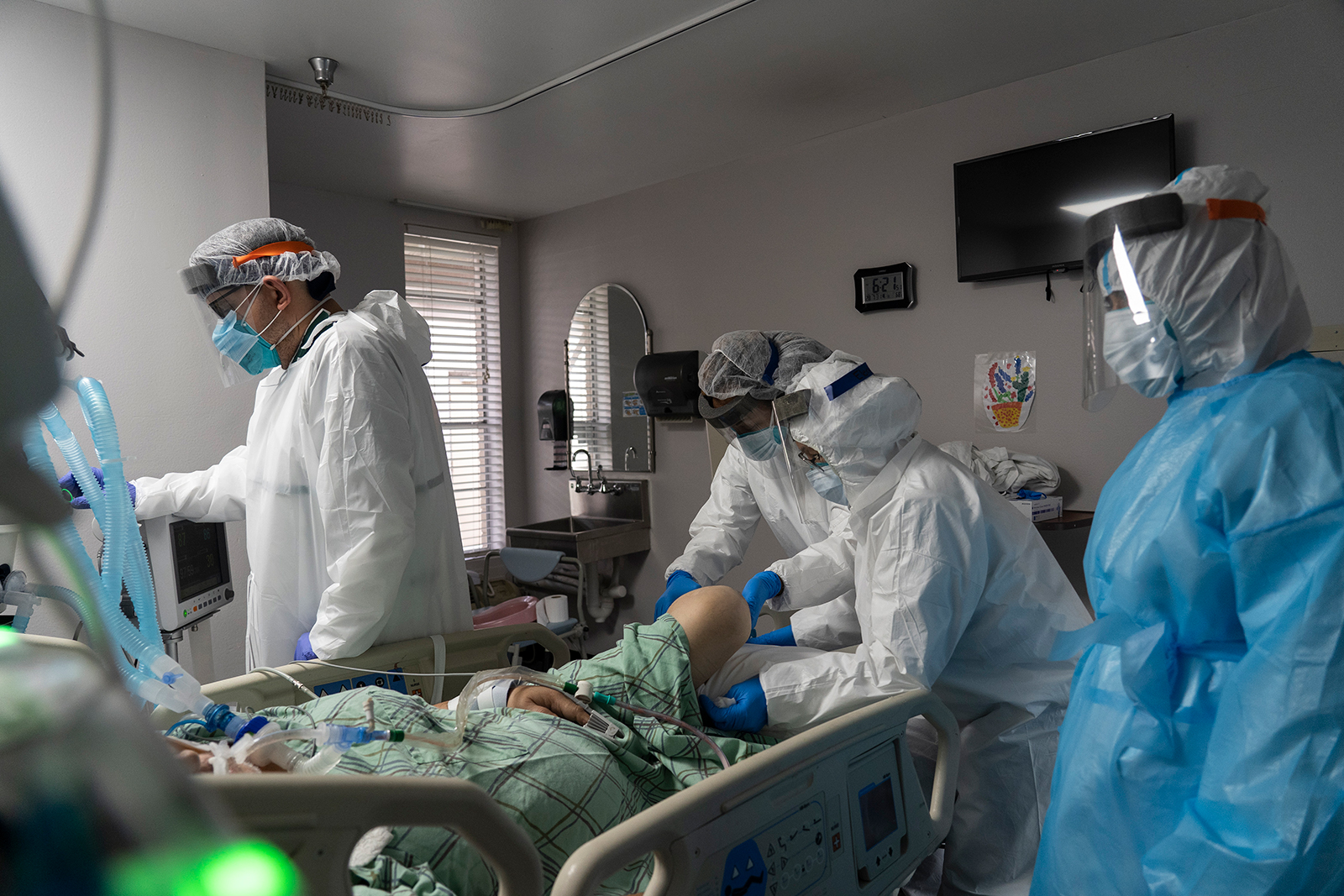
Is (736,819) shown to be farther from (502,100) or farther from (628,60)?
(502,100)

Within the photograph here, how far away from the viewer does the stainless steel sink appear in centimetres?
385

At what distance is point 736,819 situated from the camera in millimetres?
1084

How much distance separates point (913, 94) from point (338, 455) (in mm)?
2502

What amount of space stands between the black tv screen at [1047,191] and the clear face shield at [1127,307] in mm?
1548

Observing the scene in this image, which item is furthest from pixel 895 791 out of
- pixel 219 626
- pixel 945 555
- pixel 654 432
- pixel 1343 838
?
pixel 654 432

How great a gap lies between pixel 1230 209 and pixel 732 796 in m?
1.06

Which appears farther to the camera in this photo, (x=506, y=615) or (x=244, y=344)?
(x=506, y=615)

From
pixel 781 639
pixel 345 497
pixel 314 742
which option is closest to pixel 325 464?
pixel 345 497

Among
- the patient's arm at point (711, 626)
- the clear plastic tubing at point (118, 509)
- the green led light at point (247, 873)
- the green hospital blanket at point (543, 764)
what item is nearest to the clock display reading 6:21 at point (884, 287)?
the patient's arm at point (711, 626)

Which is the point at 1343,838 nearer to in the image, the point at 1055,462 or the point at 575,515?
the point at 1055,462

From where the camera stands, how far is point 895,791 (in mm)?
1403

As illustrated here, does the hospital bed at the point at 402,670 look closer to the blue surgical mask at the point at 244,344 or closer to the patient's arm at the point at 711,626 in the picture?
the patient's arm at the point at 711,626

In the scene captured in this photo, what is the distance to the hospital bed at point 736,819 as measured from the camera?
0.60m

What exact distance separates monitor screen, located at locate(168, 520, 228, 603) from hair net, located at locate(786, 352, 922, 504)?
4.82 ft
